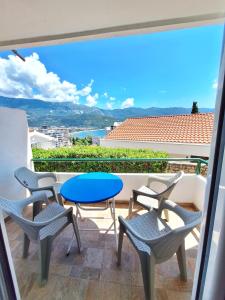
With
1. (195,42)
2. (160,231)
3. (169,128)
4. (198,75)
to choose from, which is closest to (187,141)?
(169,128)

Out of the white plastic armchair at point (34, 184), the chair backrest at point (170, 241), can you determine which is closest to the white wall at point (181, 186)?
the white plastic armchair at point (34, 184)

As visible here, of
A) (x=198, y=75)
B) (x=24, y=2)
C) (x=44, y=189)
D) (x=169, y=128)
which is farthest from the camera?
(x=198, y=75)

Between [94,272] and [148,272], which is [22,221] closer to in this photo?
[94,272]

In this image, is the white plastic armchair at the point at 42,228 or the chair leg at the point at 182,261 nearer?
the white plastic armchair at the point at 42,228

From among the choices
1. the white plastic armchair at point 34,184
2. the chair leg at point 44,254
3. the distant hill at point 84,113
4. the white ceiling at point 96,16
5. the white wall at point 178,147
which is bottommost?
the white wall at point 178,147

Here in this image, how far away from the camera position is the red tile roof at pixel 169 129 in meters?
9.12

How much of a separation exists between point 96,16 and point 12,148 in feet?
7.14

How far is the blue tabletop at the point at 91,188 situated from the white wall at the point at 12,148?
1.04 m

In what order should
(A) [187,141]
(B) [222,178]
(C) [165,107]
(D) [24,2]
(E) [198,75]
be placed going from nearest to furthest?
(B) [222,178]
(D) [24,2]
(A) [187,141]
(E) [198,75]
(C) [165,107]

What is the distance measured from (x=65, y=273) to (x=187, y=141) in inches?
347

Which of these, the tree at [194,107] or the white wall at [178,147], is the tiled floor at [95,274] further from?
the tree at [194,107]

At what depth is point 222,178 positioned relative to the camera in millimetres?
681

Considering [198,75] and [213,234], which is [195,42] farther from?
[213,234]

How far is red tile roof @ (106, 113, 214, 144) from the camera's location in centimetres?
912
